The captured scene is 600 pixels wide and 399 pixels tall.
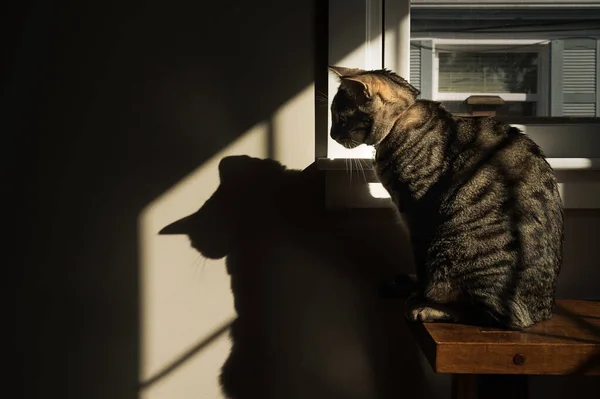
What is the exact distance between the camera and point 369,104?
41.8 inches

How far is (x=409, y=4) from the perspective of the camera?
1247mm

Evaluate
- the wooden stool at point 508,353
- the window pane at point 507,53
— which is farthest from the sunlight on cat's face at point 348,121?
the wooden stool at point 508,353

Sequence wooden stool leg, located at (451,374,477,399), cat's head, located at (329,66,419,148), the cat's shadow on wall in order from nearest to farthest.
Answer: wooden stool leg, located at (451,374,477,399) → cat's head, located at (329,66,419,148) → the cat's shadow on wall

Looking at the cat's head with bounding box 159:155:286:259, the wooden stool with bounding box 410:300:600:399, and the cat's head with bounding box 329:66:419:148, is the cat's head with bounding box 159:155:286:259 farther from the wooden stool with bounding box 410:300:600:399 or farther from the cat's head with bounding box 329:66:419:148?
the wooden stool with bounding box 410:300:600:399

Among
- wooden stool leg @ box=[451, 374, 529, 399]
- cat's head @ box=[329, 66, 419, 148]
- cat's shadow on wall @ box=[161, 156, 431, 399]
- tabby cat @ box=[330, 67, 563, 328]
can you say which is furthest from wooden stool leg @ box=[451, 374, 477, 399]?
cat's head @ box=[329, 66, 419, 148]

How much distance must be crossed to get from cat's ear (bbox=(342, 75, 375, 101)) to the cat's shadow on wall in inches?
10.3

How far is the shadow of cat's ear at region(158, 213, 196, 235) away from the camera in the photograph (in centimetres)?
130

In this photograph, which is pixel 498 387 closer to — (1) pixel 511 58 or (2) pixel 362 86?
(2) pixel 362 86

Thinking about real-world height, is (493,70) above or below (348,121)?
above

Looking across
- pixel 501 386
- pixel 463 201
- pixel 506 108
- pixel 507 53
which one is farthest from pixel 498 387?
pixel 507 53

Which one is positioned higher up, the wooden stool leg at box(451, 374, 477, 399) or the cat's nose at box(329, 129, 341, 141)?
the cat's nose at box(329, 129, 341, 141)

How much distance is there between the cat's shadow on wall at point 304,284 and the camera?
1270mm

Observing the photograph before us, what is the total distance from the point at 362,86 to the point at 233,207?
44 cm

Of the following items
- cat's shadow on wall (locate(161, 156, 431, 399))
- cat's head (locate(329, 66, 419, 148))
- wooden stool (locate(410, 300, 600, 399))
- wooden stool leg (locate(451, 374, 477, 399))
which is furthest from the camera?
cat's shadow on wall (locate(161, 156, 431, 399))
